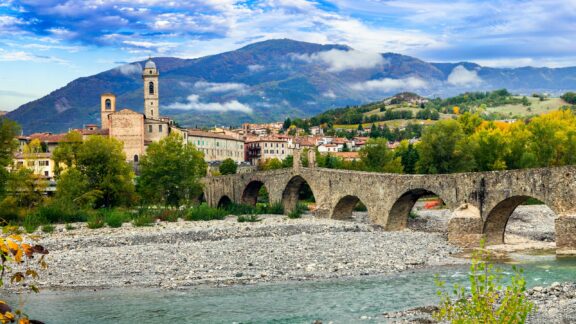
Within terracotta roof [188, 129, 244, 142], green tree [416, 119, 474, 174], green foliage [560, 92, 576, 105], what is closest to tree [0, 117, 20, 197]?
green tree [416, 119, 474, 174]

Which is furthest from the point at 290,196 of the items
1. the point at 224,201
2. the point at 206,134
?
the point at 206,134

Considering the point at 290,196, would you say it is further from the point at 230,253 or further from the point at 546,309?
the point at 546,309

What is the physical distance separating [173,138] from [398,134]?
9036 centimetres

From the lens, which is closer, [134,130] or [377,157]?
[377,157]

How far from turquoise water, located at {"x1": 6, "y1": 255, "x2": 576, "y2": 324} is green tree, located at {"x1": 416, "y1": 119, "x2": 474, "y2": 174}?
34471 millimetres

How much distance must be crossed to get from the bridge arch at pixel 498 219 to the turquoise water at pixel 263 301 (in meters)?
6.46

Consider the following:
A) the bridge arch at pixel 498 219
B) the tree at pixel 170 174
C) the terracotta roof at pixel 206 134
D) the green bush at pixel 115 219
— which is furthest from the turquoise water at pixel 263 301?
the terracotta roof at pixel 206 134

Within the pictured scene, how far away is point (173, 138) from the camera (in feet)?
184

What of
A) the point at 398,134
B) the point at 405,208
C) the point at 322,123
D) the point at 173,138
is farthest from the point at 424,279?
the point at 322,123

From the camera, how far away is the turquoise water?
16.8 metres

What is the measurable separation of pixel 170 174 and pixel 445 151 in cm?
2193

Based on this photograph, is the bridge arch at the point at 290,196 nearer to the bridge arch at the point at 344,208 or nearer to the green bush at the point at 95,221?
the bridge arch at the point at 344,208

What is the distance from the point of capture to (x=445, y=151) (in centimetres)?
5806

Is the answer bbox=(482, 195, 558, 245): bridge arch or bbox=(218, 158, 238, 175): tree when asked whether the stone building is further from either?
bbox=(482, 195, 558, 245): bridge arch
